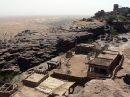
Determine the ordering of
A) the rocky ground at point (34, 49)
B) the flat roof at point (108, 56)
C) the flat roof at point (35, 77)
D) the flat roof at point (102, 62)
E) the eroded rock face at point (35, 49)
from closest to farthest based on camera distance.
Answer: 1. the flat roof at point (35, 77)
2. the flat roof at point (102, 62)
3. the flat roof at point (108, 56)
4. the rocky ground at point (34, 49)
5. the eroded rock face at point (35, 49)

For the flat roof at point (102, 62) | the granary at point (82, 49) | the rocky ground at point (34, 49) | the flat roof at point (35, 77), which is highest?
the flat roof at point (102, 62)

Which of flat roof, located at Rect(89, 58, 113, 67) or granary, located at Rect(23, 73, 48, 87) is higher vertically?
flat roof, located at Rect(89, 58, 113, 67)

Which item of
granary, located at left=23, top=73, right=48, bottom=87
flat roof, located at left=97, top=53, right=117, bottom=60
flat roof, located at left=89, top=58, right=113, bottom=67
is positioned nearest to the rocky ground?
granary, located at left=23, top=73, right=48, bottom=87

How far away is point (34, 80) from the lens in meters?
29.0

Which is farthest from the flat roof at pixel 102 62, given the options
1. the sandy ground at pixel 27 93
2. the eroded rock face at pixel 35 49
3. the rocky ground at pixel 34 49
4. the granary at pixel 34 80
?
the eroded rock face at pixel 35 49

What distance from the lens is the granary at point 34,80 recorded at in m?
28.6

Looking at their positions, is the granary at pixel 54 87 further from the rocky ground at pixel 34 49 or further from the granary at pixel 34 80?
the rocky ground at pixel 34 49

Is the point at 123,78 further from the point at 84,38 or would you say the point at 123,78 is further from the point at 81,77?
the point at 84,38

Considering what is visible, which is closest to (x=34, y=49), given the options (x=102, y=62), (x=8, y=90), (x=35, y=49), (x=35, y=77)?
(x=35, y=49)

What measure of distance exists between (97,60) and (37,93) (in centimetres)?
901

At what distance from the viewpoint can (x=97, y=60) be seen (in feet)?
104

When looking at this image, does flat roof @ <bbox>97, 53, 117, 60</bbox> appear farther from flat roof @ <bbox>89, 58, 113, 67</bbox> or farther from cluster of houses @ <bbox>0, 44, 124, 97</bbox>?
flat roof @ <bbox>89, 58, 113, 67</bbox>

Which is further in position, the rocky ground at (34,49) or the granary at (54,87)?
the rocky ground at (34,49)

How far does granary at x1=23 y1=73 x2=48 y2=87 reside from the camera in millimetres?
28647
